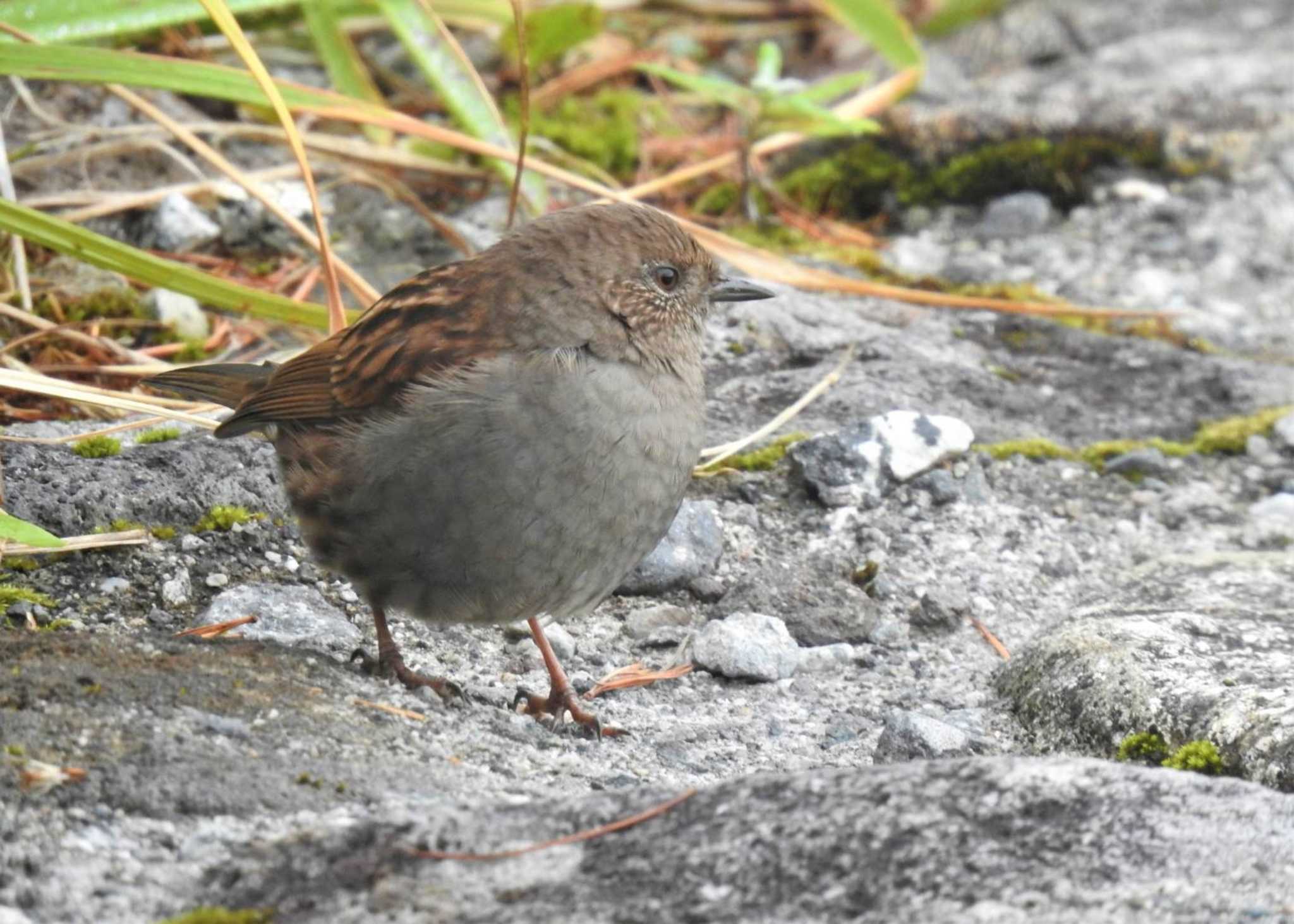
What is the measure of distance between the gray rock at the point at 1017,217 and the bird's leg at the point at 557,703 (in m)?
3.49

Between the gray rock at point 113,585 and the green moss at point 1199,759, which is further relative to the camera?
the gray rock at point 113,585

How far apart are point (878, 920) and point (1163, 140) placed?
5297 millimetres

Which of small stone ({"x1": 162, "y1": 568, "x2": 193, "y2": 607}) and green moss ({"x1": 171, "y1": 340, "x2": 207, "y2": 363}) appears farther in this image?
green moss ({"x1": 171, "y1": 340, "x2": 207, "y2": 363})

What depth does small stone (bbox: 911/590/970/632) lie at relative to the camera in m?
4.17

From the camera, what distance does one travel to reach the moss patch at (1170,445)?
4.84m

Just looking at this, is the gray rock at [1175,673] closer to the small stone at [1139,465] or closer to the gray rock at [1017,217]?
Answer: the small stone at [1139,465]

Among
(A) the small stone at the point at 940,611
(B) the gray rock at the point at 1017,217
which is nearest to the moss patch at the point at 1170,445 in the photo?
(A) the small stone at the point at 940,611

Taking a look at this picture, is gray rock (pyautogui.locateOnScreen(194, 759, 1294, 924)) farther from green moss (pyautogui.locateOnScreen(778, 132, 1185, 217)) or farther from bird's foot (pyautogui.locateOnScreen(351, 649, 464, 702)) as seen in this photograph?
green moss (pyautogui.locateOnScreen(778, 132, 1185, 217))

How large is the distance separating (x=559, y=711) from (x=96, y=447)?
1.43m

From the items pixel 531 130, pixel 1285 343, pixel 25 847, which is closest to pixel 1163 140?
pixel 1285 343

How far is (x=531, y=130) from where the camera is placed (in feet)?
20.8

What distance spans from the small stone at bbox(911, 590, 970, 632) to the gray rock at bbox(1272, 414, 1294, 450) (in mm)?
1493

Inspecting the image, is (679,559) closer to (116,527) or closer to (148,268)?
(116,527)


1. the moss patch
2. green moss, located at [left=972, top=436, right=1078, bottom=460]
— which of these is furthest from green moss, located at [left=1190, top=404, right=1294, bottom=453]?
green moss, located at [left=972, top=436, right=1078, bottom=460]
